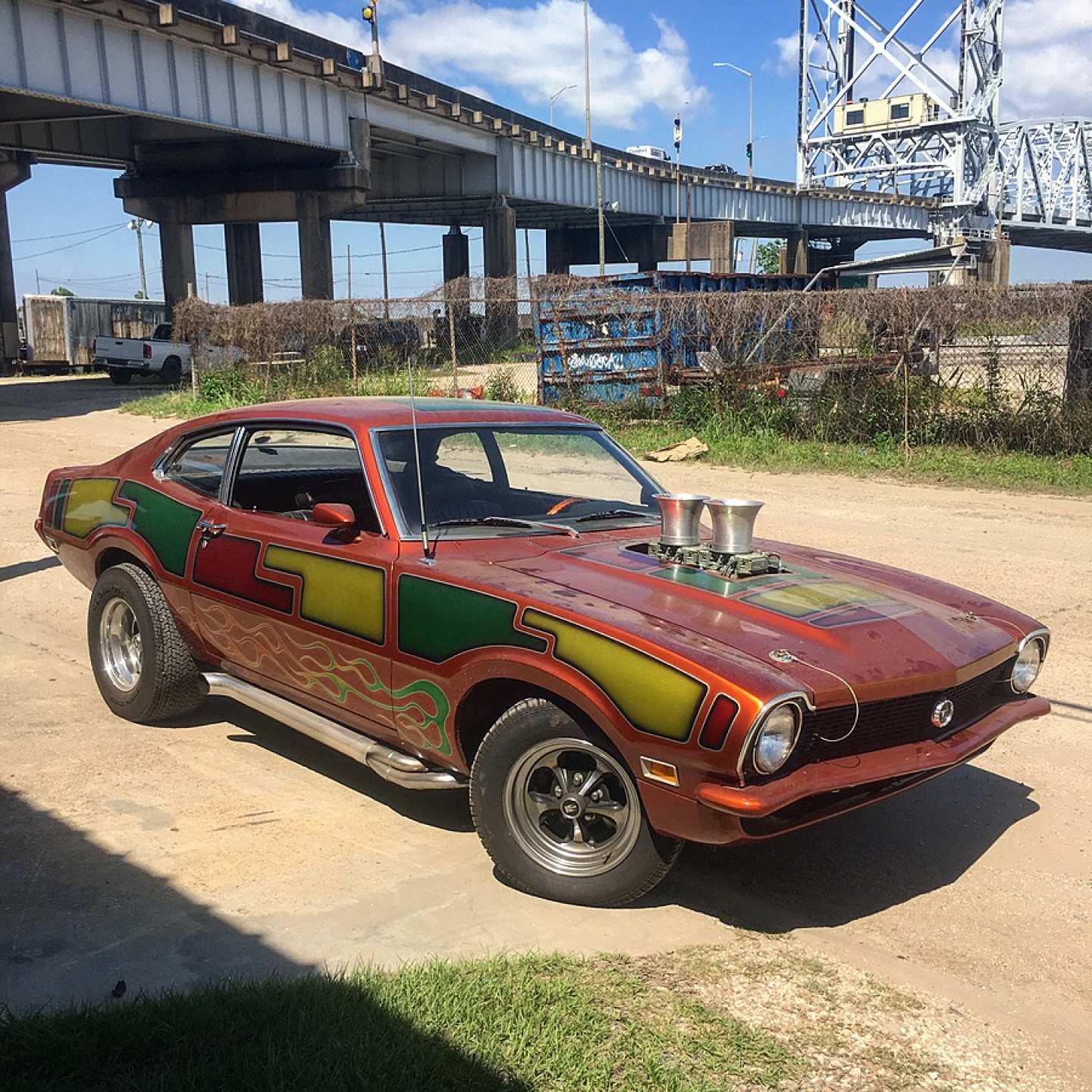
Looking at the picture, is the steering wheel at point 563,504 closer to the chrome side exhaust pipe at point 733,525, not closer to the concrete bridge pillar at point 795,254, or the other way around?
the chrome side exhaust pipe at point 733,525

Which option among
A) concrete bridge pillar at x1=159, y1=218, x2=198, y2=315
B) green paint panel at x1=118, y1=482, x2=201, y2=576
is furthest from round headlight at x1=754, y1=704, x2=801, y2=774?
concrete bridge pillar at x1=159, y1=218, x2=198, y2=315

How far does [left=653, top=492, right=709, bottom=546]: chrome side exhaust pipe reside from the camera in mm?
4414

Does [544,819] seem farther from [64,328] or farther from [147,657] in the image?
[64,328]

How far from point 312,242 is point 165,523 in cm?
3458

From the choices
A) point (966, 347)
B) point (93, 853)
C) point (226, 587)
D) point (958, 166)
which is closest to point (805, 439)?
point (966, 347)

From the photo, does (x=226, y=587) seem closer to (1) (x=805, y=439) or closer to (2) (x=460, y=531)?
(2) (x=460, y=531)

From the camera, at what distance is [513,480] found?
5137 mm

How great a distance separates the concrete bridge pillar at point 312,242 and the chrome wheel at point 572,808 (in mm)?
35468

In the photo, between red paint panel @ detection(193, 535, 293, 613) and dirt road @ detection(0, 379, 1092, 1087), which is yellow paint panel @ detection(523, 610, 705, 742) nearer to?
dirt road @ detection(0, 379, 1092, 1087)

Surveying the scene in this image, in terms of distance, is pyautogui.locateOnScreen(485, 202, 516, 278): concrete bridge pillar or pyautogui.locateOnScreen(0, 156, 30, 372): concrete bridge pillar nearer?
pyautogui.locateOnScreen(0, 156, 30, 372): concrete bridge pillar

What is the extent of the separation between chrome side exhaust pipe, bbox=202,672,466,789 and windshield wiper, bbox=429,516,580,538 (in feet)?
2.85

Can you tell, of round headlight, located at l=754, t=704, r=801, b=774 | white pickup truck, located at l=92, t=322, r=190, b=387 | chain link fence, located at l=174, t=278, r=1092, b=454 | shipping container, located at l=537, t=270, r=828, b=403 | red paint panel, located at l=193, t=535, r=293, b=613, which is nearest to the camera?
round headlight, located at l=754, t=704, r=801, b=774

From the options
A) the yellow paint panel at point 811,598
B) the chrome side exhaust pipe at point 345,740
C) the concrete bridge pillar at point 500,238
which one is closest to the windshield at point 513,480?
the chrome side exhaust pipe at point 345,740

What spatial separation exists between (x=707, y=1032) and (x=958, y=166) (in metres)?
98.4
